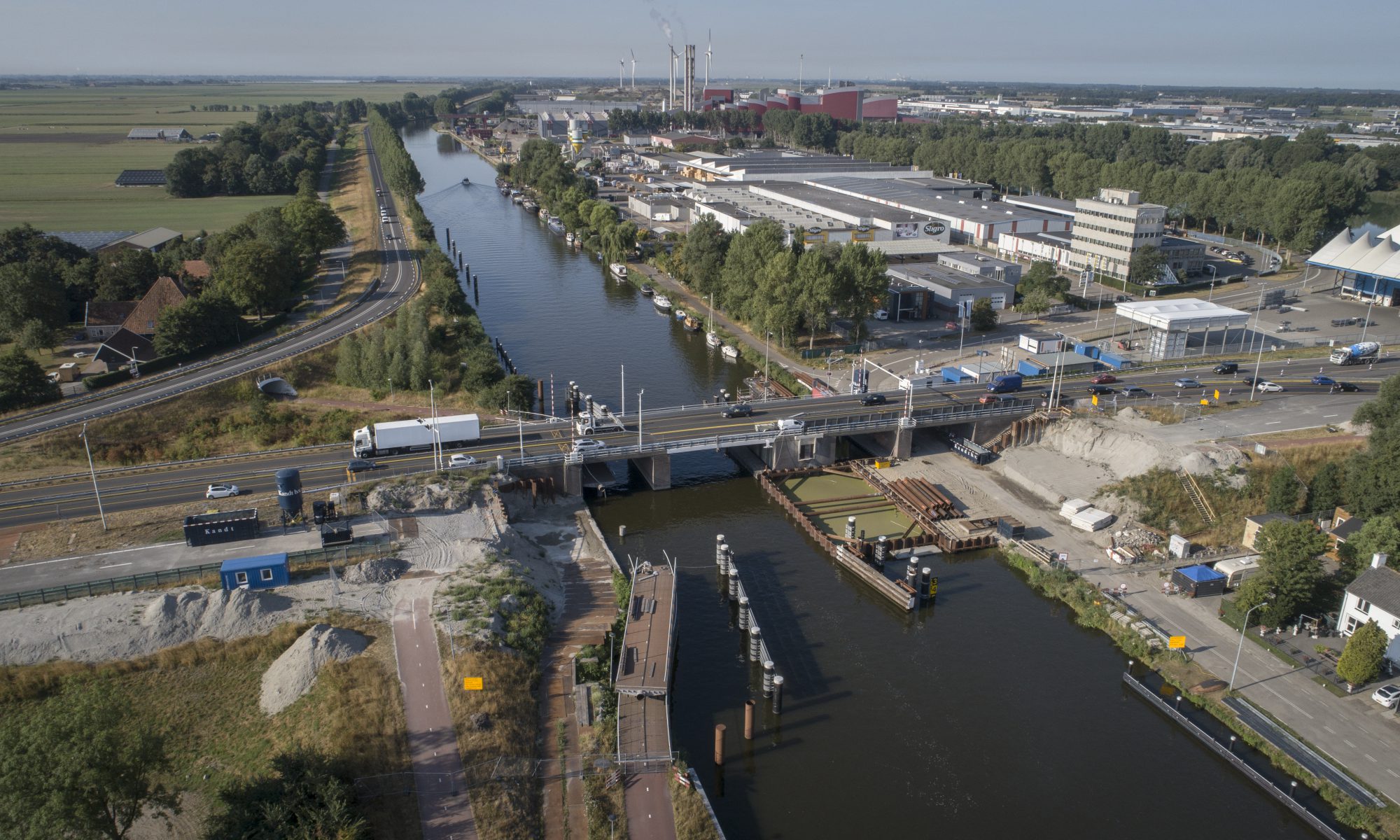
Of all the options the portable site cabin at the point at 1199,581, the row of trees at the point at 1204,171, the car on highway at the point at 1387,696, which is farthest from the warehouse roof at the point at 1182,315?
the row of trees at the point at 1204,171

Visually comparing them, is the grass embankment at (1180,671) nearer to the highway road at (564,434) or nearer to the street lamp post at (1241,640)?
the street lamp post at (1241,640)

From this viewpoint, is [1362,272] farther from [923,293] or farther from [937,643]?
[937,643]

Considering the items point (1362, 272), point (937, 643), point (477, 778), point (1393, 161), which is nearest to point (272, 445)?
point (477, 778)

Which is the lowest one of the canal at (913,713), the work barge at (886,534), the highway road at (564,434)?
the canal at (913,713)

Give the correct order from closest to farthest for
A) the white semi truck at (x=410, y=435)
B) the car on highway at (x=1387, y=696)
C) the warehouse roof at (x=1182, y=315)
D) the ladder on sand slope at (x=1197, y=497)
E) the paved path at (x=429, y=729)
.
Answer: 1. the paved path at (x=429, y=729)
2. the car on highway at (x=1387, y=696)
3. the ladder on sand slope at (x=1197, y=497)
4. the white semi truck at (x=410, y=435)
5. the warehouse roof at (x=1182, y=315)

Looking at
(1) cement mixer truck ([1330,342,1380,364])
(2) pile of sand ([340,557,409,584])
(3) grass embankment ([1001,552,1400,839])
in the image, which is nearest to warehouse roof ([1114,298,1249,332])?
(1) cement mixer truck ([1330,342,1380,364])

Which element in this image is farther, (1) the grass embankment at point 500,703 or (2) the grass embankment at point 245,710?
(2) the grass embankment at point 245,710
